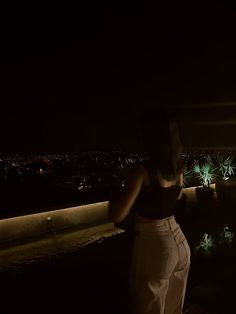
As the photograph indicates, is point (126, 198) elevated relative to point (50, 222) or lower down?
elevated

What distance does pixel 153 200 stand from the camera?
1993mm

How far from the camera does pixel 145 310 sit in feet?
7.04

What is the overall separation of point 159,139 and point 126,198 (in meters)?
0.35

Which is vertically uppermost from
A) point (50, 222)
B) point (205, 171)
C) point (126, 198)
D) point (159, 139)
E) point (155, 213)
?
point (159, 139)

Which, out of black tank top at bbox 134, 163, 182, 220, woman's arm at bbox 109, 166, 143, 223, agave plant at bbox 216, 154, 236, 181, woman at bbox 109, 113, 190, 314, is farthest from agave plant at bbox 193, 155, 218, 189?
woman's arm at bbox 109, 166, 143, 223

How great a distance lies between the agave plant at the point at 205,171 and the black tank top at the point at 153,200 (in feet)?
23.0

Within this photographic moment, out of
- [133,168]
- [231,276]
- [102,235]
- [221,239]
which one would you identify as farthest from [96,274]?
[133,168]

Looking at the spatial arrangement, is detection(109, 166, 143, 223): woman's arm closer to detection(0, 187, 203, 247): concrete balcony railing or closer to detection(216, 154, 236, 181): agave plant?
detection(0, 187, 203, 247): concrete balcony railing

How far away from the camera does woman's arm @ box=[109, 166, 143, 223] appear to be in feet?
6.25

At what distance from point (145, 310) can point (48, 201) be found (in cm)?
511

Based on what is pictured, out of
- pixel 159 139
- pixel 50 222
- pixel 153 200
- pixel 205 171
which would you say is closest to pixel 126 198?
pixel 153 200

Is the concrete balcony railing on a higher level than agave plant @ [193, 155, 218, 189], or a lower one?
lower

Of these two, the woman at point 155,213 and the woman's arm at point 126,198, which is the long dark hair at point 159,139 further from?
the woman's arm at point 126,198

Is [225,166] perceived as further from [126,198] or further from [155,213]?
[126,198]
